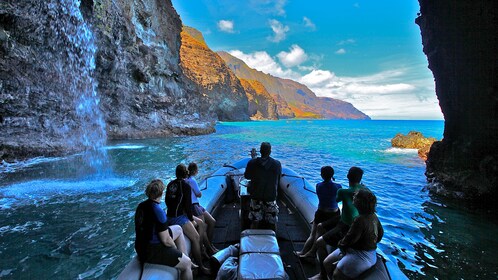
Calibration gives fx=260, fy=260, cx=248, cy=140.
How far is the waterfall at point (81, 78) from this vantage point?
2172 centimetres

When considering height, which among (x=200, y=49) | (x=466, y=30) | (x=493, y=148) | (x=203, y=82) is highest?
(x=200, y=49)

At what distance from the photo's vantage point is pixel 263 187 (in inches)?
191

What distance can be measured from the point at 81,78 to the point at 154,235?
28.4 metres

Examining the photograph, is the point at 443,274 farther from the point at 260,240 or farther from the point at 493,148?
the point at 493,148

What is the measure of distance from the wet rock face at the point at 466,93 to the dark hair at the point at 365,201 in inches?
435

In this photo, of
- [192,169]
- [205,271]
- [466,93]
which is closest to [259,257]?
[205,271]

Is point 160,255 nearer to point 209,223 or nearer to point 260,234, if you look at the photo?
point 260,234

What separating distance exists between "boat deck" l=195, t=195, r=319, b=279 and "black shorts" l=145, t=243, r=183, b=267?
1.20m

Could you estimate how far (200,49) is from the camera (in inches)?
6083

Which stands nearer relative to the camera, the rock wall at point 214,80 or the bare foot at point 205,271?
the bare foot at point 205,271

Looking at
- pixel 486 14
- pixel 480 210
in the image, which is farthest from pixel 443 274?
pixel 486 14

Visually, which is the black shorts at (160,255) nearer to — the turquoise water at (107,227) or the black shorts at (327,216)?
the black shorts at (327,216)

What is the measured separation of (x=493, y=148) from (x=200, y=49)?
6237 inches

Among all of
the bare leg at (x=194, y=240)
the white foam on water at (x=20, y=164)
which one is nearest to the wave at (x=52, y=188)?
the white foam on water at (x=20, y=164)
